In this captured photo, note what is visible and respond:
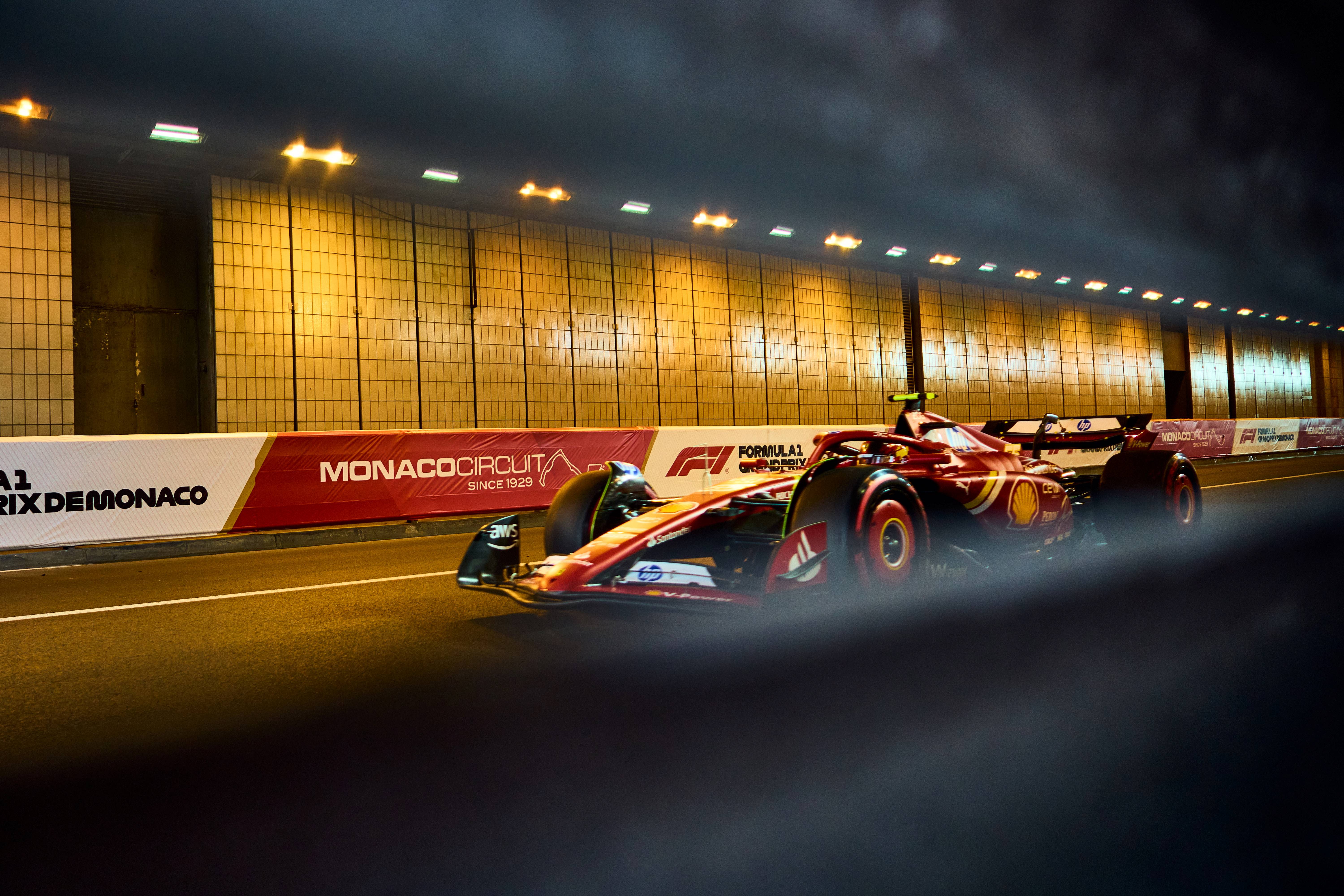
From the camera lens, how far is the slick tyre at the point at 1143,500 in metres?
6.63

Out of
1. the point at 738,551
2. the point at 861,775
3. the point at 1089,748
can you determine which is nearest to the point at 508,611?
the point at 738,551

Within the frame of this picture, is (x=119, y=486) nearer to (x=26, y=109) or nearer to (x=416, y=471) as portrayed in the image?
(x=416, y=471)

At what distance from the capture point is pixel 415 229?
15.5m

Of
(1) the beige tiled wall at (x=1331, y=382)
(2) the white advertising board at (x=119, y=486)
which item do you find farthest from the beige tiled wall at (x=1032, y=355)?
(2) the white advertising board at (x=119, y=486)

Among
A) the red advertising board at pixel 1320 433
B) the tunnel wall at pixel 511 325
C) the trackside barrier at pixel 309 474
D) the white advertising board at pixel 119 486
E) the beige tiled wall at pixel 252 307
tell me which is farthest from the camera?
the red advertising board at pixel 1320 433

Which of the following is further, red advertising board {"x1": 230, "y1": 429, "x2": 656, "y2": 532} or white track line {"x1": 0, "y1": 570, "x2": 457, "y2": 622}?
red advertising board {"x1": 230, "y1": 429, "x2": 656, "y2": 532}

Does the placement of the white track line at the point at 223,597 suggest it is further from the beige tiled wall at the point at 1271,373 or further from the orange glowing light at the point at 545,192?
the beige tiled wall at the point at 1271,373

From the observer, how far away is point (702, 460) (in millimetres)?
13672

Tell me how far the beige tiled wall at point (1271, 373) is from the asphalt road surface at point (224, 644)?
3876 centimetres

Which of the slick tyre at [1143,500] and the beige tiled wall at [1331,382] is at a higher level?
the beige tiled wall at [1331,382]

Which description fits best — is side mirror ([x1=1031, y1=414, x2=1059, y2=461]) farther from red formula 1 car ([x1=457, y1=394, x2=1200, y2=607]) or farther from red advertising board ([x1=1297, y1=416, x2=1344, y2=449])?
red advertising board ([x1=1297, y1=416, x2=1344, y2=449])

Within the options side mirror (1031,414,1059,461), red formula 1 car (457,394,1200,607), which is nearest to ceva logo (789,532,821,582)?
red formula 1 car (457,394,1200,607)

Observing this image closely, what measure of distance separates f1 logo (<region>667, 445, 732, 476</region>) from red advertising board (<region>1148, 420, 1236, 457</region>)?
13484 millimetres

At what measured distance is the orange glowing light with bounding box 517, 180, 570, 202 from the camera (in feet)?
51.5
